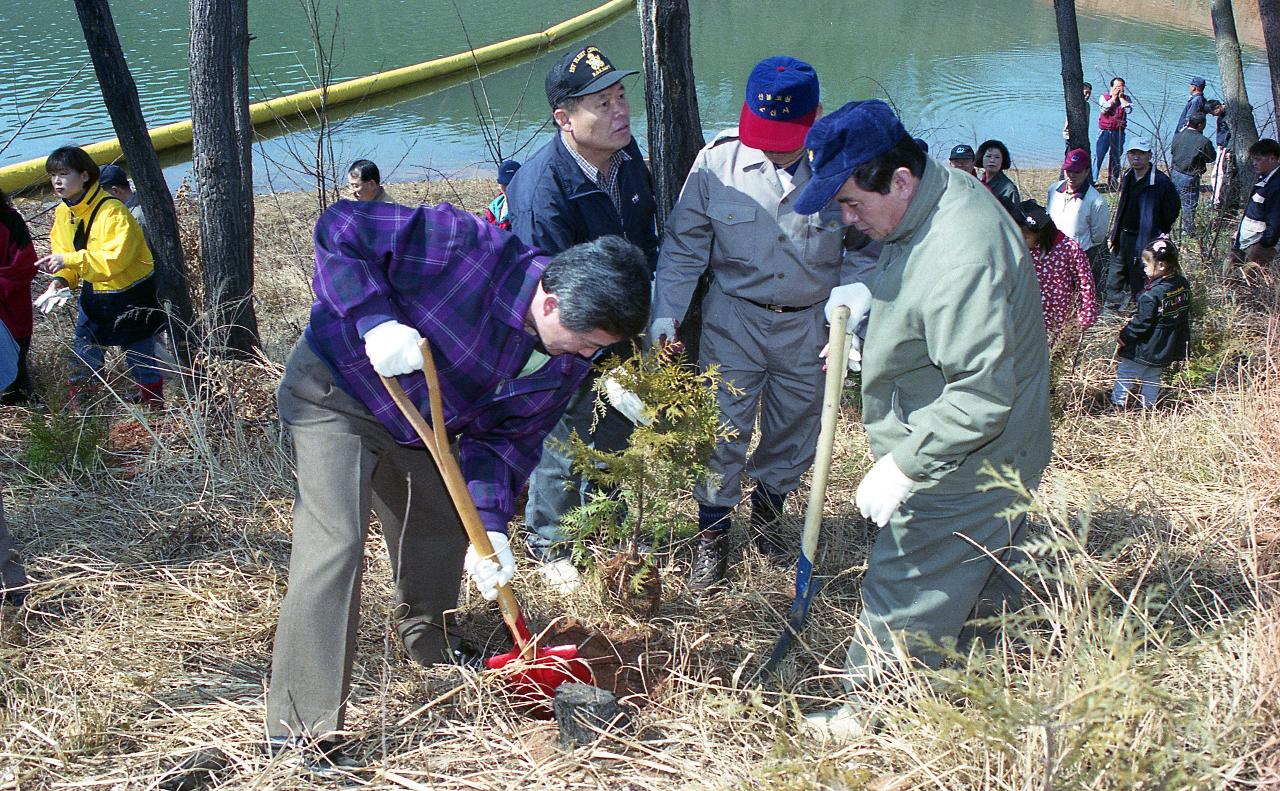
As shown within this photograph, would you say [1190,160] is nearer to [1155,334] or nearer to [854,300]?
[1155,334]

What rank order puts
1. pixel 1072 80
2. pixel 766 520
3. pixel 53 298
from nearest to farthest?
pixel 766 520
pixel 53 298
pixel 1072 80

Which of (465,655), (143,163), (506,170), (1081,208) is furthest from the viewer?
(1081,208)

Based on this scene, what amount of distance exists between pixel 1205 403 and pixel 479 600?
3.72 m

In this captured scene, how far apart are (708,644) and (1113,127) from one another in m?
10.6

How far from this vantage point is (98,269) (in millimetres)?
5543

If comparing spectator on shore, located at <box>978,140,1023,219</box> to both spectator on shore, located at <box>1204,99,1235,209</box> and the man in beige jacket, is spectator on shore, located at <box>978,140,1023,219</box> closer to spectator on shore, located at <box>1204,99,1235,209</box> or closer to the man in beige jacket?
spectator on shore, located at <box>1204,99,1235,209</box>

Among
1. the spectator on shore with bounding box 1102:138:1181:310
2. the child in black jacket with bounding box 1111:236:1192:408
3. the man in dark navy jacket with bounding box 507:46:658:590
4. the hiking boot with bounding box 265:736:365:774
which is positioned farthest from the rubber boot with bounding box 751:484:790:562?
the spectator on shore with bounding box 1102:138:1181:310

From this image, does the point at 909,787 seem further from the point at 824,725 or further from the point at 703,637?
the point at 703,637

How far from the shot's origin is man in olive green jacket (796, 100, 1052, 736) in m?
2.46

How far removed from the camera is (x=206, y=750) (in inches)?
109

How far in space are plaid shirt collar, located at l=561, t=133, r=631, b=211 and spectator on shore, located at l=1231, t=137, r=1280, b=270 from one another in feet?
18.1

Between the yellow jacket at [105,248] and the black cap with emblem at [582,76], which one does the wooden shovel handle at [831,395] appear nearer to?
the black cap with emblem at [582,76]

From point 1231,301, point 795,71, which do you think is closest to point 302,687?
point 795,71

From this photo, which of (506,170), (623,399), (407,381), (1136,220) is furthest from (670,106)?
(1136,220)
